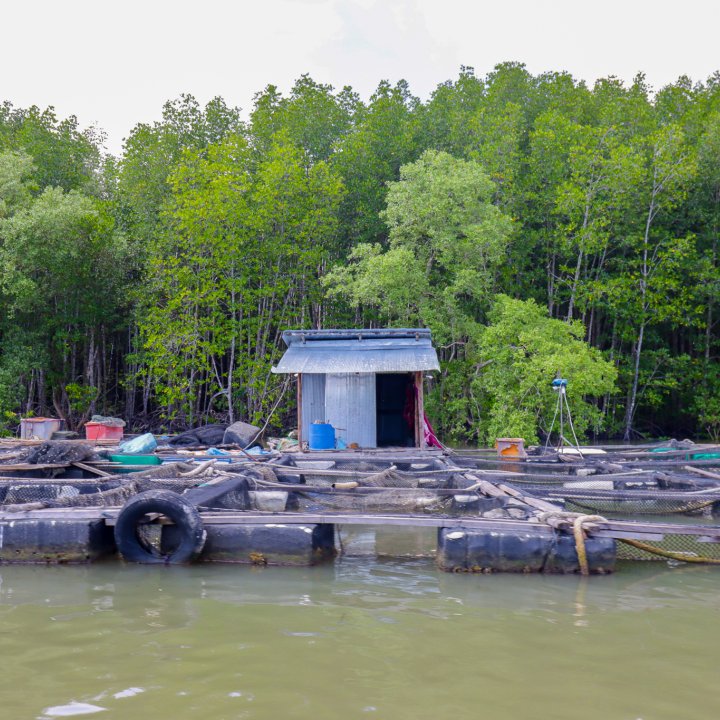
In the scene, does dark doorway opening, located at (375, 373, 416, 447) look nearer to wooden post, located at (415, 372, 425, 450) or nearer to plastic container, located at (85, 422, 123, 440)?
wooden post, located at (415, 372, 425, 450)

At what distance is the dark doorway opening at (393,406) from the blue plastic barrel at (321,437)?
12.1ft

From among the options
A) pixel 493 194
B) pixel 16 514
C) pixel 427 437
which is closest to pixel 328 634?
pixel 16 514

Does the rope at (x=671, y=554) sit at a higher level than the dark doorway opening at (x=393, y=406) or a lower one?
lower

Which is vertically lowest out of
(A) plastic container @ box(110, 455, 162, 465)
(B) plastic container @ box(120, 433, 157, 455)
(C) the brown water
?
(C) the brown water

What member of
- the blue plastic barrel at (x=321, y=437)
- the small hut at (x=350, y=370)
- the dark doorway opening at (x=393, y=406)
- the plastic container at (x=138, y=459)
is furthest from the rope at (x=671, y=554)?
the dark doorway opening at (x=393, y=406)

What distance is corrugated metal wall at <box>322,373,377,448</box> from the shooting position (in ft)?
44.0

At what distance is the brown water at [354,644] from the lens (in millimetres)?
3463

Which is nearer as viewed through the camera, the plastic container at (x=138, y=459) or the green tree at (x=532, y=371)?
the plastic container at (x=138, y=459)

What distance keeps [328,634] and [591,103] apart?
23389mm

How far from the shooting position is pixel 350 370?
13.0 meters

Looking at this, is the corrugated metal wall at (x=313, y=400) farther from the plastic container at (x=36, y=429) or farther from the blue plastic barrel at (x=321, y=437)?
the plastic container at (x=36, y=429)

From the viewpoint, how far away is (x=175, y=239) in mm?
20047

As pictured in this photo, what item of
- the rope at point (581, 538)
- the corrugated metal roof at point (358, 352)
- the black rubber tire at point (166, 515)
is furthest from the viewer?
the corrugated metal roof at point (358, 352)

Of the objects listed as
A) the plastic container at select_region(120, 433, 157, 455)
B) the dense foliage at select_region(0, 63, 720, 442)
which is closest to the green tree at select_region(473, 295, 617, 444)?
the dense foliage at select_region(0, 63, 720, 442)
